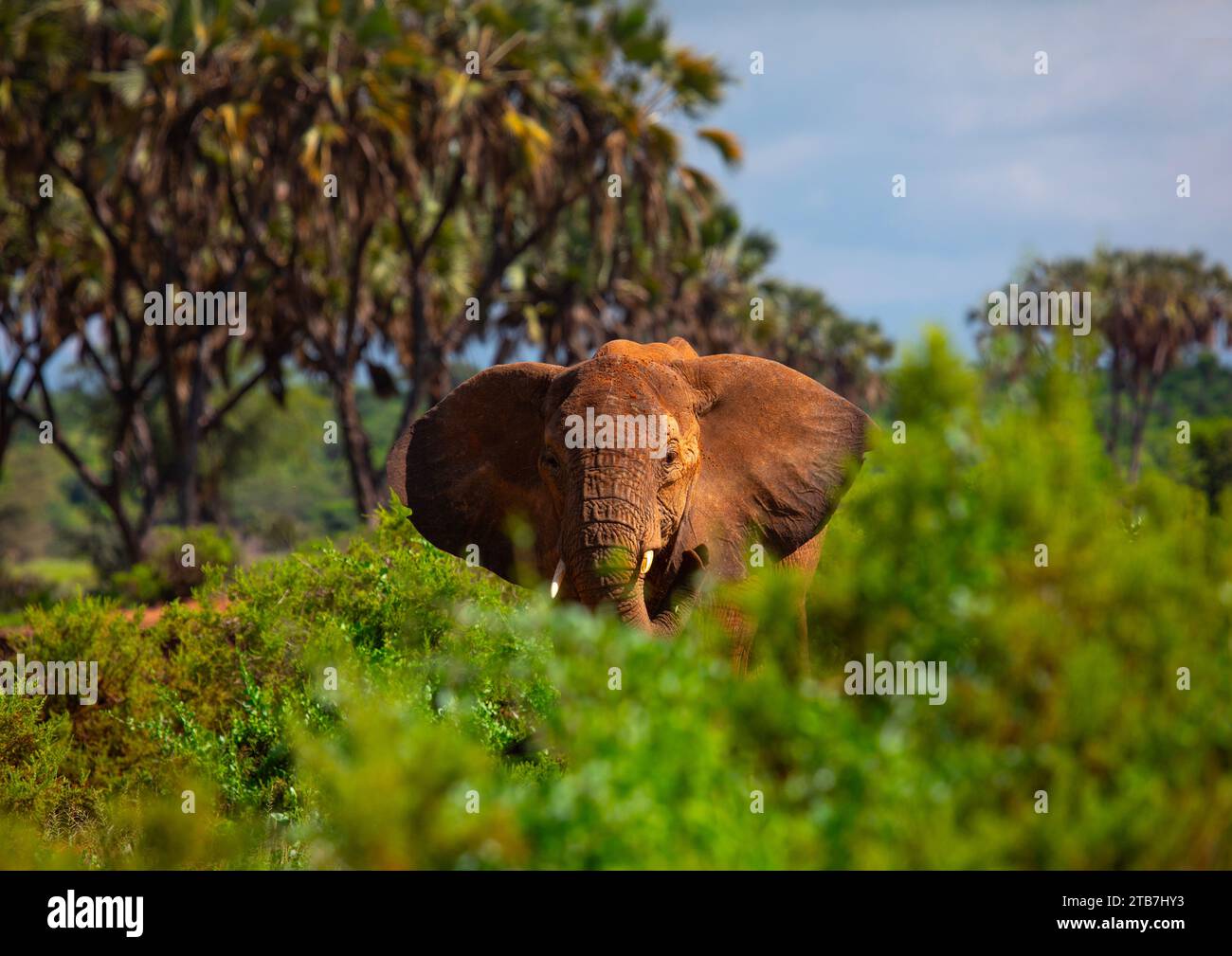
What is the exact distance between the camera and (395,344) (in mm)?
30984

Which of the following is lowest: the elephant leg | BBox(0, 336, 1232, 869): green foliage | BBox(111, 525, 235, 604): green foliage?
BBox(0, 336, 1232, 869): green foliage

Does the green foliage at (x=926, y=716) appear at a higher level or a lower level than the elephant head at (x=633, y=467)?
lower

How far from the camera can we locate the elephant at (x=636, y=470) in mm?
6797

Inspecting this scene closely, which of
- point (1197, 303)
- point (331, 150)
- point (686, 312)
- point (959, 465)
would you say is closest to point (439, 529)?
point (959, 465)

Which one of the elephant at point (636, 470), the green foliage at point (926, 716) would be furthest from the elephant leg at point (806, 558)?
the green foliage at point (926, 716)

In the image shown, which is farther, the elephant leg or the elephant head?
the elephant leg

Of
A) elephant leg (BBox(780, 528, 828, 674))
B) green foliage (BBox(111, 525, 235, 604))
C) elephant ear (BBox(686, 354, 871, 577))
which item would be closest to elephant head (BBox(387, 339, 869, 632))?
elephant ear (BBox(686, 354, 871, 577))

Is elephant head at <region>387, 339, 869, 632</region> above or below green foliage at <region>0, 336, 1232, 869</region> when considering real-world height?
above

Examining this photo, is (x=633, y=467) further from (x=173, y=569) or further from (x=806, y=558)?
(x=173, y=569)

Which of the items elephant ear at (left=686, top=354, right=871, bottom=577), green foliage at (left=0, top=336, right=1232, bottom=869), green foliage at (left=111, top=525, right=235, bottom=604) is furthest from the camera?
green foliage at (left=111, top=525, right=235, bottom=604)

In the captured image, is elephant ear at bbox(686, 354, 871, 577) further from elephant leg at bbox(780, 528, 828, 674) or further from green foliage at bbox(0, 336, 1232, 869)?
green foliage at bbox(0, 336, 1232, 869)

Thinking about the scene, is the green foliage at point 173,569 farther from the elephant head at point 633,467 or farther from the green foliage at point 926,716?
the green foliage at point 926,716

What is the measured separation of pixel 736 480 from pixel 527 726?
1919mm

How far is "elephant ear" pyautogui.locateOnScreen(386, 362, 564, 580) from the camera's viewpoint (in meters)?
8.04
